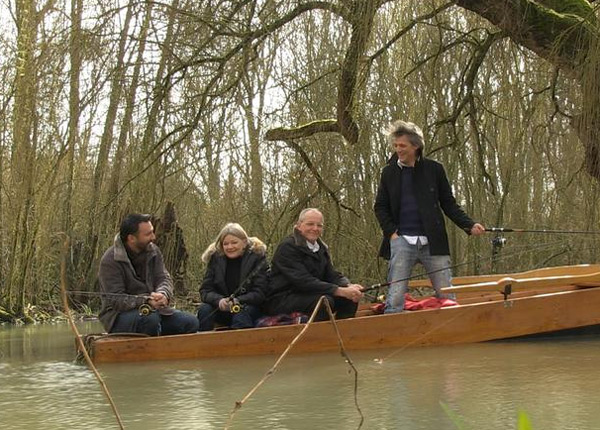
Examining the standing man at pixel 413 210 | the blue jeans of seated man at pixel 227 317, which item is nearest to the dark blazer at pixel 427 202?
the standing man at pixel 413 210

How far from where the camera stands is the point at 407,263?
6.69 m

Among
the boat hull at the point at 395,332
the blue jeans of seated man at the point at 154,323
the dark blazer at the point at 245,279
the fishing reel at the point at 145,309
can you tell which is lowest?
the boat hull at the point at 395,332

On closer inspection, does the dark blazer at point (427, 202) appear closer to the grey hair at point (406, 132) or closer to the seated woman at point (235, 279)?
the grey hair at point (406, 132)

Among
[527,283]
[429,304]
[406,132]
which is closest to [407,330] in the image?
[429,304]

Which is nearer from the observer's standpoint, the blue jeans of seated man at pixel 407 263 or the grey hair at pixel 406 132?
the grey hair at pixel 406 132

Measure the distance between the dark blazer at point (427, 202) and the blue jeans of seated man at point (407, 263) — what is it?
0.09 m

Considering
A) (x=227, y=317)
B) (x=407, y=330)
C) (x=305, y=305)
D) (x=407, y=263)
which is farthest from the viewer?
(x=227, y=317)

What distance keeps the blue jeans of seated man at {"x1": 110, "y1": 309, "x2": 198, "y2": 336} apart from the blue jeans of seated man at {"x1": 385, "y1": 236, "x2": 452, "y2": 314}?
56.2 inches

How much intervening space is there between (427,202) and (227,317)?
1687 mm

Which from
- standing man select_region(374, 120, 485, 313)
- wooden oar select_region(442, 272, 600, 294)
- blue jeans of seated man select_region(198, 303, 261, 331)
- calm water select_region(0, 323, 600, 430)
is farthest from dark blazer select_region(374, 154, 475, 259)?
blue jeans of seated man select_region(198, 303, 261, 331)

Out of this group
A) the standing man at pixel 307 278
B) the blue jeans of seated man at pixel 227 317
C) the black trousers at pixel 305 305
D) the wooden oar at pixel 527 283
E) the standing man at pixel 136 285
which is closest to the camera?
the wooden oar at pixel 527 283

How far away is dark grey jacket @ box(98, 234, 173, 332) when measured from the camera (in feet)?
21.5

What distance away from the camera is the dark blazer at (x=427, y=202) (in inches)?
261

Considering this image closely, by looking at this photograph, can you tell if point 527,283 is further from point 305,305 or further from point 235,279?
point 235,279
